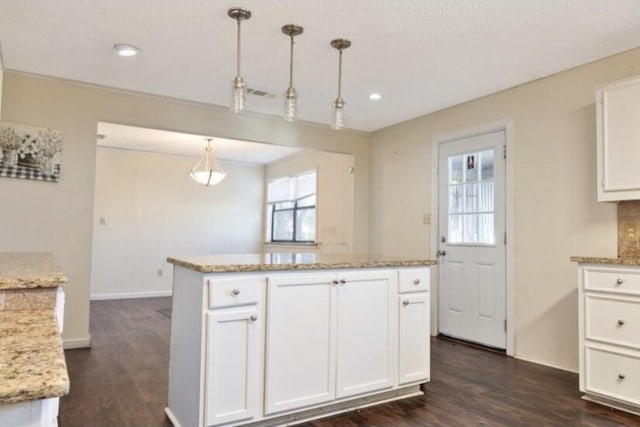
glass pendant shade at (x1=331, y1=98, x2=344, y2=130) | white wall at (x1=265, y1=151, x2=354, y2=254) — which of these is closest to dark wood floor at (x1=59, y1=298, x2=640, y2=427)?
glass pendant shade at (x1=331, y1=98, x2=344, y2=130)

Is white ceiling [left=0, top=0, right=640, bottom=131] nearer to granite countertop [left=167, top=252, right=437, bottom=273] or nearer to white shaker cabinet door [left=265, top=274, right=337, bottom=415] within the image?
granite countertop [left=167, top=252, right=437, bottom=273]

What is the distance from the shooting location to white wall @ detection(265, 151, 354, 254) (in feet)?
18.8

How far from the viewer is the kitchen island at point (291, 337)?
2074mm

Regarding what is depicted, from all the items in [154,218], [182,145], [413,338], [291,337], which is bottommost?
[413,338]

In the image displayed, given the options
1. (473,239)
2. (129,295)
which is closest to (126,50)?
(473,239)

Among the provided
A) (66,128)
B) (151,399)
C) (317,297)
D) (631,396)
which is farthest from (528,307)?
(66,128)

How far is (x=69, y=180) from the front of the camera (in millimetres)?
3820

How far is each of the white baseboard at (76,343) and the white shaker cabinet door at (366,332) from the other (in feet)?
8.32

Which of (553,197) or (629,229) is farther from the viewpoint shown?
(553,197)

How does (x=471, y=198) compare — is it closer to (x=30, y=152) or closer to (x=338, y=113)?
(x=338, y=113)

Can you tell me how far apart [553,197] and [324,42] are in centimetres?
214

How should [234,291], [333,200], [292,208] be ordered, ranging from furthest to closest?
[292,208], [333,200], [234,291]

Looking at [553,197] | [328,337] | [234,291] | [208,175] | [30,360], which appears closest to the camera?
[30,360]

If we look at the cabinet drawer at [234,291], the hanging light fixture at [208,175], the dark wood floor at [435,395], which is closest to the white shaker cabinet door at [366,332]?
the dark wood floor at [435,395]
